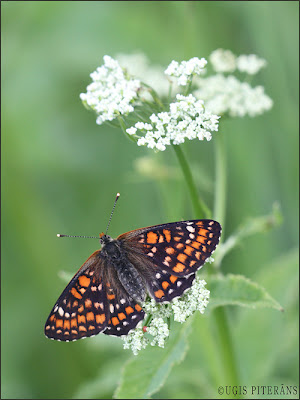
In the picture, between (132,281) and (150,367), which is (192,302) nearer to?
(132,281)

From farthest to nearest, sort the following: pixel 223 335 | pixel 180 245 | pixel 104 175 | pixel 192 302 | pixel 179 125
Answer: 1. pixel 104 175
2. pixel 223 335
3. pixel 180 245
4. pixel 179 125
5. pixel 192 302

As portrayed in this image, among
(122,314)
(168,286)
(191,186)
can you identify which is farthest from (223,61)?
(122,314)

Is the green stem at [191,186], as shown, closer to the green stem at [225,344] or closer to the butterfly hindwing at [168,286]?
the butterfly hindwing at [168,286]

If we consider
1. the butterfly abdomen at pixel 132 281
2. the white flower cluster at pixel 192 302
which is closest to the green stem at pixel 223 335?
the white flower cluster at pixel 192 302

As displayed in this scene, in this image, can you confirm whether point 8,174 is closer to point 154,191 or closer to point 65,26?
point 154,191

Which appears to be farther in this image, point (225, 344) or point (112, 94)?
point (225, 344)

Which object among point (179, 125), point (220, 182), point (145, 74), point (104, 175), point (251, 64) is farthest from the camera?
point (104, 175)

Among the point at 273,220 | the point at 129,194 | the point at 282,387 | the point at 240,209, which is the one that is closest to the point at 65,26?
the point at 129,194

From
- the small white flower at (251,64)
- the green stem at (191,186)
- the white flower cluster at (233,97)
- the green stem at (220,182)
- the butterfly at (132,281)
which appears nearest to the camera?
the butterfly at (132,281)
